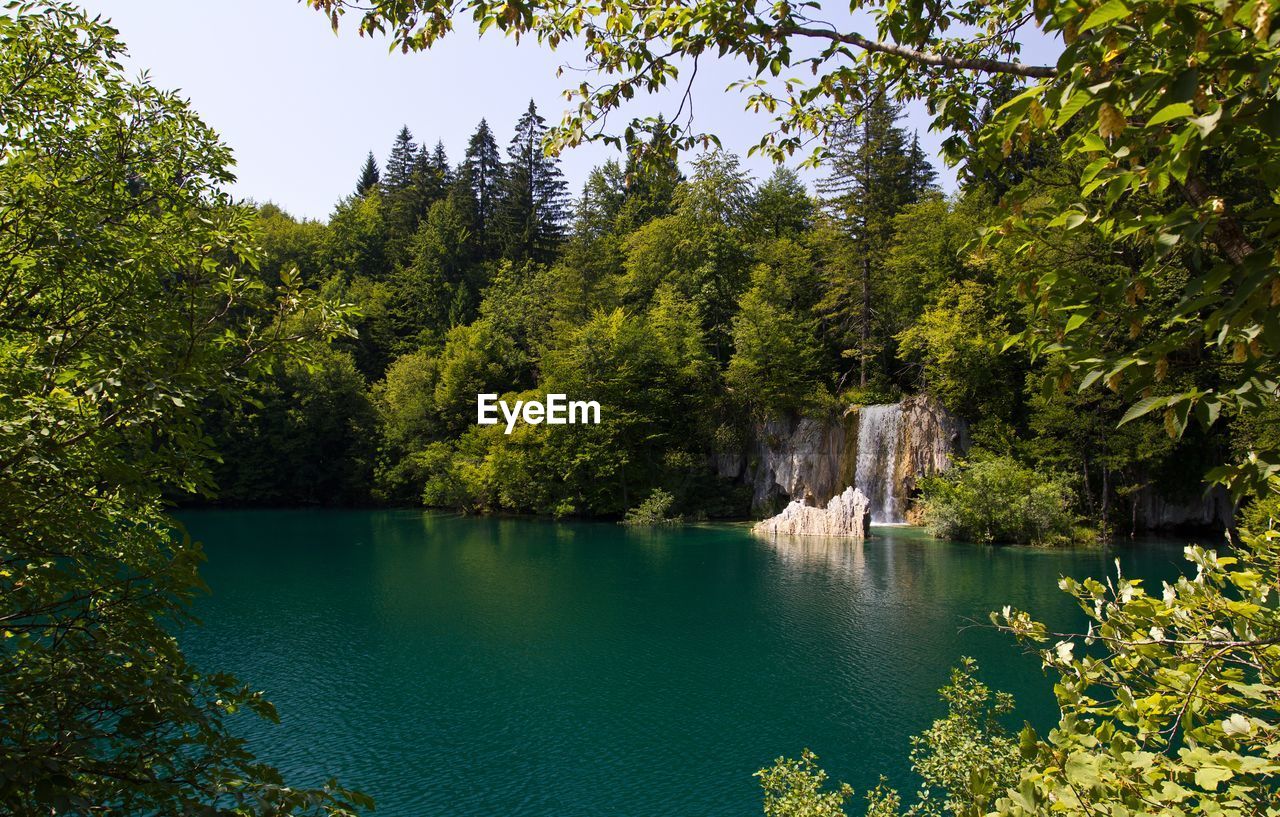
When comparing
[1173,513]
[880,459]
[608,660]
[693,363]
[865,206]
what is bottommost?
[608,660]

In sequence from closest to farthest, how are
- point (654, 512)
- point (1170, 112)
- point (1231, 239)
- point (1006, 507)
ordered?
1. point (1170, 112)
2. point (1231, 239)
3. point (1006, 507)
4. point (654, 512)

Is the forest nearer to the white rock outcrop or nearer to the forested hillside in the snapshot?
the white rock outcrop

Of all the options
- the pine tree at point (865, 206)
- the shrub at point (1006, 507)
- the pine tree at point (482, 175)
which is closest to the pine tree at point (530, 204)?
the pine tree at point (482, 175)

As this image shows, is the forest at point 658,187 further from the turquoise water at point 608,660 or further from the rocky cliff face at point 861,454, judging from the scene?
the rocky cliff face at point 861,454

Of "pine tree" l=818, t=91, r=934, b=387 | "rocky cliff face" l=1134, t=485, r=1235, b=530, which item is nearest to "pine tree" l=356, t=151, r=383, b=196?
"pine tree" l=818, t=91, r=934, b=387

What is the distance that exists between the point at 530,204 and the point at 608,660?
4273 centimetres

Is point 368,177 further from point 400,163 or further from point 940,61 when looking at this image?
point 940,61

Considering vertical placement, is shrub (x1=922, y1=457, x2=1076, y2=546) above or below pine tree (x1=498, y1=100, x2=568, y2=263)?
below

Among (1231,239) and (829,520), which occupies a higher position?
(1231,239)

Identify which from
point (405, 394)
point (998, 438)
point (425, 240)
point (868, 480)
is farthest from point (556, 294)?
point (998, 438)

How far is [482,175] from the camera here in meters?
54.9

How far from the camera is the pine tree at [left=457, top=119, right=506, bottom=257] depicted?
53.1m

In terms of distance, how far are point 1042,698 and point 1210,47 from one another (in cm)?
1087

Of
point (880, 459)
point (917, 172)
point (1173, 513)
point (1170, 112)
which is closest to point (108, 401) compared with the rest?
point (1170, 112)
